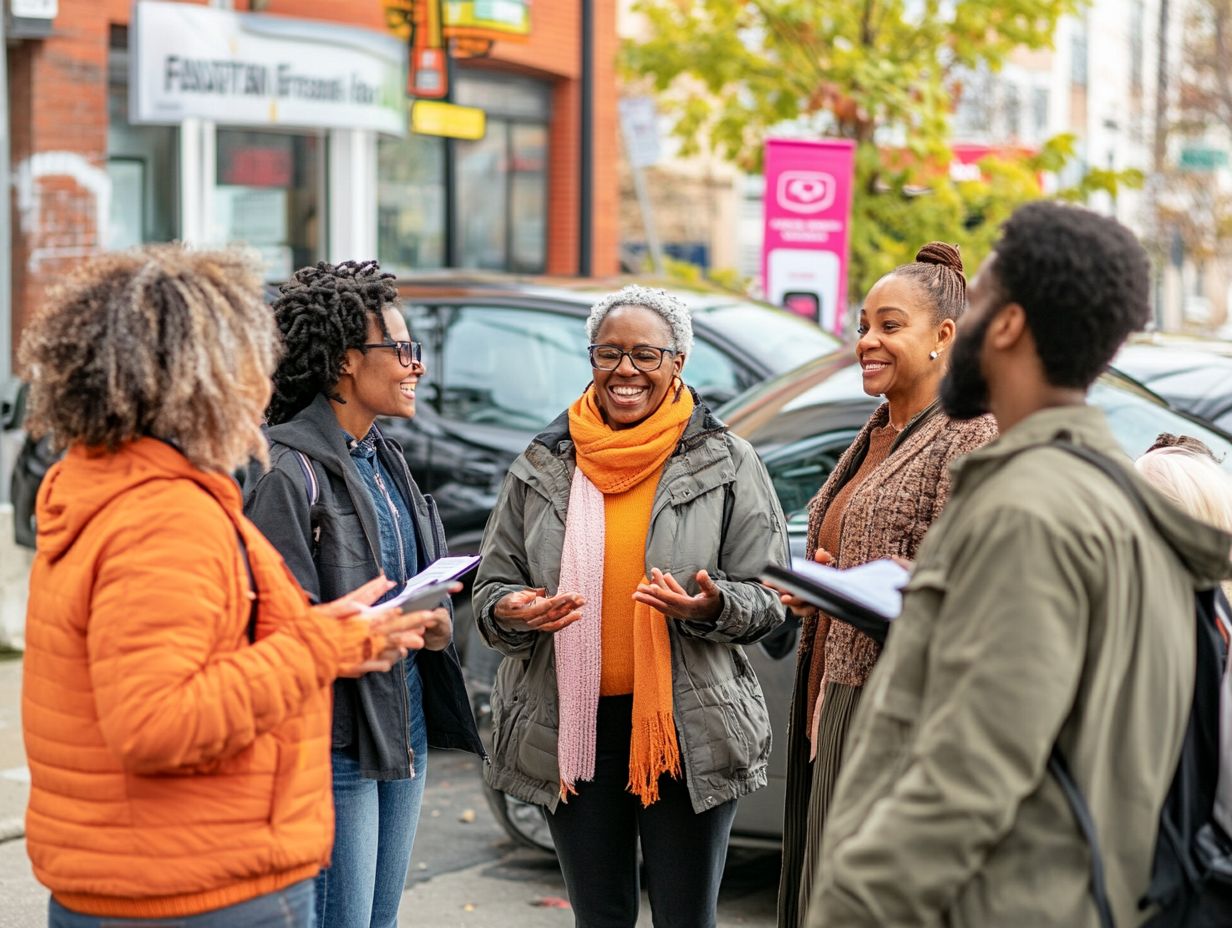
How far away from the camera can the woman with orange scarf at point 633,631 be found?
3879 millimetres

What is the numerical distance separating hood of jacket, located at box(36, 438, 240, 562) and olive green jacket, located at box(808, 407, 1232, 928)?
113cm

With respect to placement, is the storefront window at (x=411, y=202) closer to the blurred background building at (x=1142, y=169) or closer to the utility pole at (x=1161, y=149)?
the blurred background building at (x=1142, y=169)

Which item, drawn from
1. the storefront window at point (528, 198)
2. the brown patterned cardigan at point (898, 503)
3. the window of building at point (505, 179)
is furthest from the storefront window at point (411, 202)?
the brown patterned cardigan at point (898, 503)

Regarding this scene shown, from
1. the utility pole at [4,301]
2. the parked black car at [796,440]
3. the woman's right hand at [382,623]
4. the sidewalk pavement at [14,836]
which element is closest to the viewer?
the woman's right hand at [382,623]

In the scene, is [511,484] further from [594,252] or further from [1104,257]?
[594,252]

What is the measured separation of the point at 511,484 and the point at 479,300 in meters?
4.11

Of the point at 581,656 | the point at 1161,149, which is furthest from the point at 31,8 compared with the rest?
the point at 1161,149

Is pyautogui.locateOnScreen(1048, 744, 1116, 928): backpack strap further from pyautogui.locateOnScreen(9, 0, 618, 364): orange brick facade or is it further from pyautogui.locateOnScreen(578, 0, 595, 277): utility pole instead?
pyautogui.locateOnScreen(578, 0, 595, 277): utility pole

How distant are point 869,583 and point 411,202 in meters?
14.7

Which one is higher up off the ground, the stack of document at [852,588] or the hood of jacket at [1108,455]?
the hood of jacket at [1108,455]

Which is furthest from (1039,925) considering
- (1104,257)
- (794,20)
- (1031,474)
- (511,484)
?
(794,20)

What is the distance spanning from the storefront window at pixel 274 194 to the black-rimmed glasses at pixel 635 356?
35.8 feet

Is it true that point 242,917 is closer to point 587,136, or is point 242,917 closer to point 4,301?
point 4,301

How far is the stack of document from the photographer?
9.48 ft
